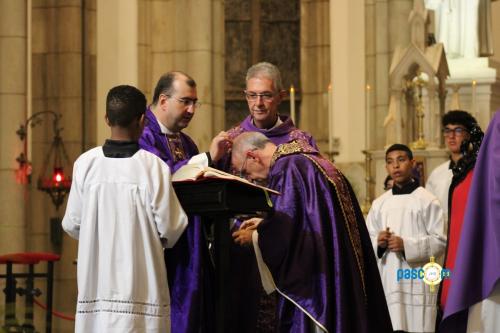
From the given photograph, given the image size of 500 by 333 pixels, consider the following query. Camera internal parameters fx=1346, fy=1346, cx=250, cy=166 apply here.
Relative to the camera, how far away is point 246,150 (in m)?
6.46

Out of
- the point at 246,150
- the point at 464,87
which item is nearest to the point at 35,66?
the point at 464,87

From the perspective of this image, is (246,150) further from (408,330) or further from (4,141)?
(4,141)

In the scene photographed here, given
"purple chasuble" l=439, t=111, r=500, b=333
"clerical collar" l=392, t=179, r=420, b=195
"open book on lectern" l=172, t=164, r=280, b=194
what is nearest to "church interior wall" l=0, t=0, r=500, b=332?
"clerical collar" l=392, t=179, r=420, b=195

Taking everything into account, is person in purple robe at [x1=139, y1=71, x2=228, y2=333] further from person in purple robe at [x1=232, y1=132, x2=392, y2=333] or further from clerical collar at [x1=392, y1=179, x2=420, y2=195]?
clerical collar at [x1=392, y1=179, x2=420, y2=195]

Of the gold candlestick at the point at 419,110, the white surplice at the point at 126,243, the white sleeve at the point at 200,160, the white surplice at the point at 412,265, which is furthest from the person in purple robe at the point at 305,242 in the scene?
the gold candlestick at the point at 419,110

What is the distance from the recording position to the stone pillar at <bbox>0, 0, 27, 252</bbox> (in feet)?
42.6

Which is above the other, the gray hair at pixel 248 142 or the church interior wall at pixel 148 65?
the church interior wall at pixel 148 65

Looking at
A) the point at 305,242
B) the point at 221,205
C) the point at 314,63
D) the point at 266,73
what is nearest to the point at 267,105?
the point at 266,73

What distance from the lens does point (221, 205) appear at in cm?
Answer: 589

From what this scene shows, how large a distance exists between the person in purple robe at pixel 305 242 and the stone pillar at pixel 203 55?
8522 mm

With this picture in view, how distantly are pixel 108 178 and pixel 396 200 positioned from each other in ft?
15.5

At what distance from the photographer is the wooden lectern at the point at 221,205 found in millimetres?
5922

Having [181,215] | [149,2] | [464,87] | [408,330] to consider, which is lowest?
[408,330]

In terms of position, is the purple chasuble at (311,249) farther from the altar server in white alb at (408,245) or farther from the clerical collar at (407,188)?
the clerical collar at (407,188)
